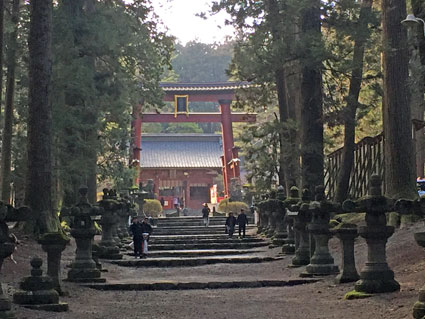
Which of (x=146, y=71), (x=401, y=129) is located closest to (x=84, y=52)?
(x=146, y=71)

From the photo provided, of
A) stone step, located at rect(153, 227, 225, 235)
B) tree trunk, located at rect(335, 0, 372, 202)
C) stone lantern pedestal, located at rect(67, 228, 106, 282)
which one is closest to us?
stone lantern pedestal, located at rect(67, 228, 106, 282)

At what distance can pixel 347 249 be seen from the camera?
13336 millimetres

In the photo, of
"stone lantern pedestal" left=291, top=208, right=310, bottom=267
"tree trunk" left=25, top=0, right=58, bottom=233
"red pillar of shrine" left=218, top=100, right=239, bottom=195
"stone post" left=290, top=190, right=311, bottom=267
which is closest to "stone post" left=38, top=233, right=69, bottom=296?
"stone post" left=290, top=190, right=311, bottom=267

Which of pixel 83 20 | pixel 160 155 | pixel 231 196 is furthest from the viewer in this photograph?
pixel 160 155

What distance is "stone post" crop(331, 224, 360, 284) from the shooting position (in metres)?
13.1

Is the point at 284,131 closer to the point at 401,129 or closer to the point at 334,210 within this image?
the point at 401,129

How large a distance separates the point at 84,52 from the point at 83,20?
948mm

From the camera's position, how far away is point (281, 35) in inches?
825

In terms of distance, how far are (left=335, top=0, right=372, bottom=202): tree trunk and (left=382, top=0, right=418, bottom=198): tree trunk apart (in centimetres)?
91

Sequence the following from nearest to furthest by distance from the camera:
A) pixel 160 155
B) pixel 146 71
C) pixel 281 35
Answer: pixel 281 35 < pixel 146 71 < pixel 160 155

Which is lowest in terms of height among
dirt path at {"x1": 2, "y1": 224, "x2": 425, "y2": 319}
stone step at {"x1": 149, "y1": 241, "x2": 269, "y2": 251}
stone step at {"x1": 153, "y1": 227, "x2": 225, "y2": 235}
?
dirt path at {"x1": 2, "y1": 224, "x2": 425, "y2": 319}

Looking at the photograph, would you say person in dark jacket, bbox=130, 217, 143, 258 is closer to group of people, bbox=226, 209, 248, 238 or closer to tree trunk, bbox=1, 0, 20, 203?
tree trunk, bbox=1, 0, 20, 203

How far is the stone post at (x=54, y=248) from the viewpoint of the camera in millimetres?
12148

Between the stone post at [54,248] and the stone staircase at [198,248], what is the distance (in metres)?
8.31
